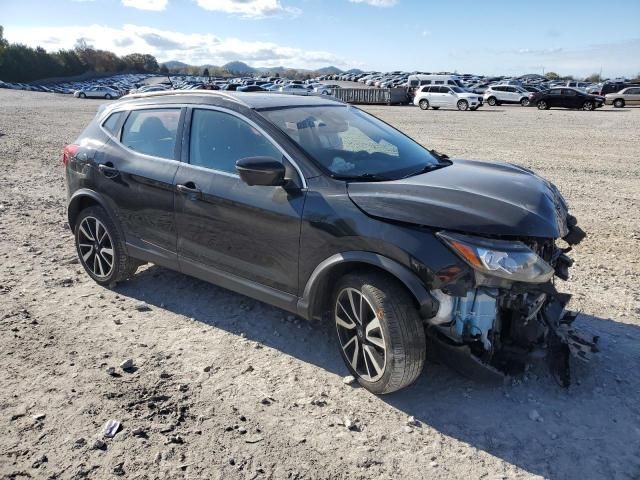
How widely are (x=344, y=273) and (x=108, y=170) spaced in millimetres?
2561

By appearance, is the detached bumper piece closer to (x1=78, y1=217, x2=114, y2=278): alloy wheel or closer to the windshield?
the windshield

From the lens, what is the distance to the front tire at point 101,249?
4.80 meters

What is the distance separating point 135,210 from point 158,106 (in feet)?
3.05

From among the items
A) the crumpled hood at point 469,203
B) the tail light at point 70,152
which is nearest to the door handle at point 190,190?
the crumpled hood at point 469,203

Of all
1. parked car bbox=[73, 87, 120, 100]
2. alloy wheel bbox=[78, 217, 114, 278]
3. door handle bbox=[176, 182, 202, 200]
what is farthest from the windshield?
parked car bbox=[73, 87, 120, 100]

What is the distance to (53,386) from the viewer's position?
3.46 metres

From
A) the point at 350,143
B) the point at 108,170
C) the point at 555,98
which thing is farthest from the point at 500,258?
the point at 555,98

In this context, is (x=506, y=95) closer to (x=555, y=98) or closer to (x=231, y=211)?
(x=555, y=98)

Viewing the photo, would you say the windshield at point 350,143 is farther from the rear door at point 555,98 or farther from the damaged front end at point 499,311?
the rear door at point 555,98

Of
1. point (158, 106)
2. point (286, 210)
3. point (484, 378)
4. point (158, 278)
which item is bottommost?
point (158, 278)

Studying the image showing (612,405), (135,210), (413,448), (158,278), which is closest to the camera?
(413,448)

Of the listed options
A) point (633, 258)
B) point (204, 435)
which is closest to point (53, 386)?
point (204, 435)

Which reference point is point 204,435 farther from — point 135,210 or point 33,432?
point 135,210

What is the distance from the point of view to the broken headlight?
2861 mm
